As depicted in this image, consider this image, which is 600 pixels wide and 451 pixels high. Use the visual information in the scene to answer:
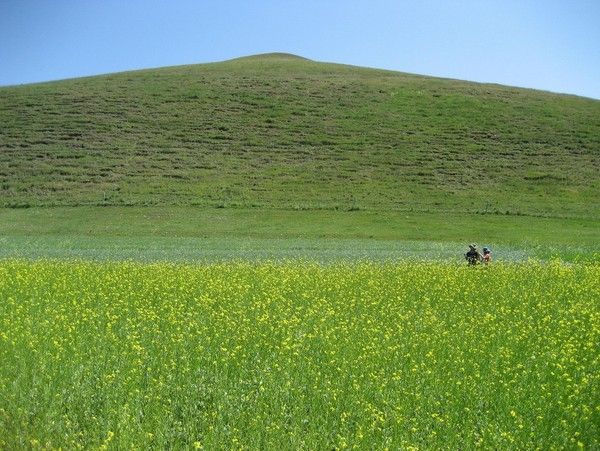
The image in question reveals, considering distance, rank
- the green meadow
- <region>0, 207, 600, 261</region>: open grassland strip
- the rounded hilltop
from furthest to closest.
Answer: the rounded hilltop
<region>0, 207, 600, 261</region>: open grassland strip
the green meadow

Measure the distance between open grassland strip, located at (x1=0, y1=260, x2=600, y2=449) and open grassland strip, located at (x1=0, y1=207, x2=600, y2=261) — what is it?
13629 mm

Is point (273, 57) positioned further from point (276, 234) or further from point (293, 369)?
point (293, 369)

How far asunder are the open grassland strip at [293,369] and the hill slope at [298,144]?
110 feet

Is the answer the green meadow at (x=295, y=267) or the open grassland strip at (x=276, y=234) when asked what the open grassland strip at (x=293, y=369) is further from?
the open grassland strip at (x=276, y=234)

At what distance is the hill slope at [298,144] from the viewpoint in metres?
52.3

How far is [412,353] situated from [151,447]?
15.8ft

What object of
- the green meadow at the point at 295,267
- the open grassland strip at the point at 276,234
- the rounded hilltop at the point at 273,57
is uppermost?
the rounded hilltop at the point at 273,57

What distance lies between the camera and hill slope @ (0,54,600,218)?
52281 millimetres

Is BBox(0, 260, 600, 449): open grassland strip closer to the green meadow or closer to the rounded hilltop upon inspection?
the green meadow

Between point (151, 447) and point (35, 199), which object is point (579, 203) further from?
point (151, 447)

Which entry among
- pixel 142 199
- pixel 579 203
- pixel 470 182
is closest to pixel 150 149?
pixel 142 199

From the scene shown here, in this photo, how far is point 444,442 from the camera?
8297 millimetres

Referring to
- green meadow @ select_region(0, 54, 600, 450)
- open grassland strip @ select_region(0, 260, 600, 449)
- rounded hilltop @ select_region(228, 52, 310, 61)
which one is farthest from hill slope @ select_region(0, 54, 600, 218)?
open grassland strip @ select_region(0, 260, 600, 449)

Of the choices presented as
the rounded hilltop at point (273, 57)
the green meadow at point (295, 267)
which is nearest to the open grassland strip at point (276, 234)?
the green meadow at point (295, 267)
